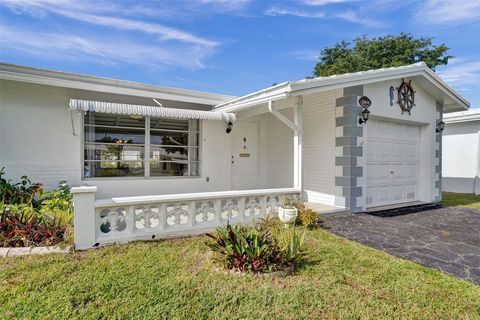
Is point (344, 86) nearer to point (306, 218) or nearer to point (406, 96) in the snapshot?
point (406, 96)

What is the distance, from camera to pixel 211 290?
3.11m

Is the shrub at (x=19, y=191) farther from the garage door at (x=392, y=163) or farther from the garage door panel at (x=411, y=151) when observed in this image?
the garage door panel at (x=411, y=151)

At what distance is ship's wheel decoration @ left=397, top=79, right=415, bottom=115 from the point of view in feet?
27.5

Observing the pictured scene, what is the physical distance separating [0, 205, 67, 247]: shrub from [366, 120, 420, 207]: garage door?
7941 millimetres

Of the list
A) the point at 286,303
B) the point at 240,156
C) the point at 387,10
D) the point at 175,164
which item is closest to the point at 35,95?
the point at 175,164

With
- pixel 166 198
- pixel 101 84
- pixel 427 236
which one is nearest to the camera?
pixel 166 198

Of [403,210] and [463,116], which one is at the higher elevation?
[463,116]

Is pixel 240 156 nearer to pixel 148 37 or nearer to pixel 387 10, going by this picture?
pixel 148 37

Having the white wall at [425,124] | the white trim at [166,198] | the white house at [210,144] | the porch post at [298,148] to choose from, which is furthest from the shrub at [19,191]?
the white wall at [425,124]

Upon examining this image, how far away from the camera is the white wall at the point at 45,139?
6.61m

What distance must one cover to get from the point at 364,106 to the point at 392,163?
255 cm

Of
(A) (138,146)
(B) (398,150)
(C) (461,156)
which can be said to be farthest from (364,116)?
(C) (461,156)

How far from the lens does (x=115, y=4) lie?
709 cm

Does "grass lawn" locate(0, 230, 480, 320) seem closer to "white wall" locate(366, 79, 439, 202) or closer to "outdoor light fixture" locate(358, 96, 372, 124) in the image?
"outdoor light fixture" locate(358, 96, 372, 124)
